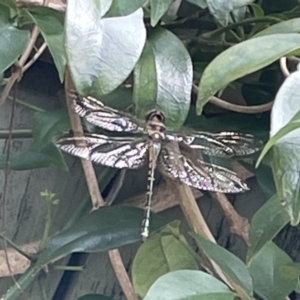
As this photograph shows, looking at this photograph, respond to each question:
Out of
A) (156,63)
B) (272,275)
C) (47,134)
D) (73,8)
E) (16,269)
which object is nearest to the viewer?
(73,8)

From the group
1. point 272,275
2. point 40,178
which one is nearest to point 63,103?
point 40,178

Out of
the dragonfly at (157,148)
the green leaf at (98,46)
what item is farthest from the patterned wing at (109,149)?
the green leaf at (98,46)

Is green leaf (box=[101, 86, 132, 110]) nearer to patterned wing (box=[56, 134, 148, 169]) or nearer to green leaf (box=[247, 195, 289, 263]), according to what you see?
patterned wing (box=[56, 134, 148, 169])

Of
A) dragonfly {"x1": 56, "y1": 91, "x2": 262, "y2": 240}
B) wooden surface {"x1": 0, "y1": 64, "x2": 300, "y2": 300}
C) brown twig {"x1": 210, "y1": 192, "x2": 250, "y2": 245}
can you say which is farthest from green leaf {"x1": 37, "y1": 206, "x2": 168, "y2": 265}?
wooden surface {"x1": 0, "y1": 64, "x2": 300, "y2": 300}

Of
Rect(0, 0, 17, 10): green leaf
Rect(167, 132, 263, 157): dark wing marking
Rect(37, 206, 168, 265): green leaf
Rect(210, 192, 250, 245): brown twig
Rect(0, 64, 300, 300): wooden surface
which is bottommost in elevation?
Rect(0, 64, 300, 300): wooden surface

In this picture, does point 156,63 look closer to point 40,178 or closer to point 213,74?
point 213,74

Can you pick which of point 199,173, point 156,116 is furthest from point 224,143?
point 156,116
